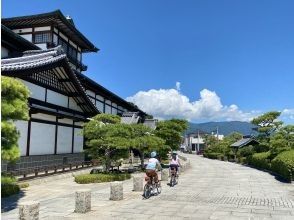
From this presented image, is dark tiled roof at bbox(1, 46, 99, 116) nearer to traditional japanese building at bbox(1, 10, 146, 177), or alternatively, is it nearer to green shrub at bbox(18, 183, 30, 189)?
traditional japanese building at bbox(1, 10, 146, 177)

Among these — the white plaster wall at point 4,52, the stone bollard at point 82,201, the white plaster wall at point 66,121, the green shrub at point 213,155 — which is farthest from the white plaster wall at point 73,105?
the green shrub at point 213,155

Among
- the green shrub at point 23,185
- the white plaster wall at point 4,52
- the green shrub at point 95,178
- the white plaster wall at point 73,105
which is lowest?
the green shrub at point 23,185

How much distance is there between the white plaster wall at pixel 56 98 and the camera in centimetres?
2308

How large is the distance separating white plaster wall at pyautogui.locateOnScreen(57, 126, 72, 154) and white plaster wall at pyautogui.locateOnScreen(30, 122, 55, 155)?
952 millimetres

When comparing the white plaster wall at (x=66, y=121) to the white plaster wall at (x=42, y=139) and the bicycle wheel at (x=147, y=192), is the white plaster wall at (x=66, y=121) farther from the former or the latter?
the bicycle wheel at (x=147, y=192)

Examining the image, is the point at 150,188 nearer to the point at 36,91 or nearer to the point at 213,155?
the point at 36,91

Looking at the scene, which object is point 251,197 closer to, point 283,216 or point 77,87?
point 283,216

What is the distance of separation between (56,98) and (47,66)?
11.2 feet

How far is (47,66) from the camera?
21141 mm

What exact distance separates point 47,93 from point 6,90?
514 inches

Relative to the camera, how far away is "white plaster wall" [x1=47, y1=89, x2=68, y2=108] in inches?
909

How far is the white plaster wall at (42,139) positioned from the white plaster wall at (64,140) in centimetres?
95

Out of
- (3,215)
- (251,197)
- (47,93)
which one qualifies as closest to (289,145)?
(251,197)

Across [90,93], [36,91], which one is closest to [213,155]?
[90,93]
